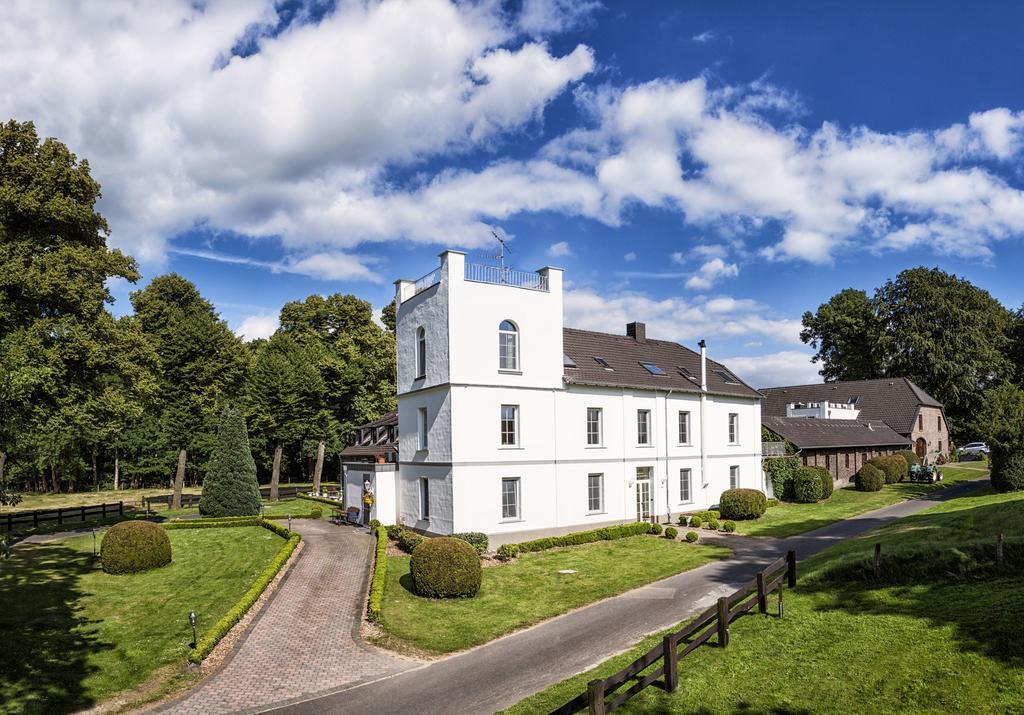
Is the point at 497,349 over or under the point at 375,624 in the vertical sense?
over

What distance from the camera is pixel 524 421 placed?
2731cm

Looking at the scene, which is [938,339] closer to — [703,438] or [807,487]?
[807,487]

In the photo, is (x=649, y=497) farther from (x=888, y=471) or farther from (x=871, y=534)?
(x=888, y=471)

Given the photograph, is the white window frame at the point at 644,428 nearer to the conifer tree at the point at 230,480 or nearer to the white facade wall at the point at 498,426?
the white facade wall at the point at 498,426

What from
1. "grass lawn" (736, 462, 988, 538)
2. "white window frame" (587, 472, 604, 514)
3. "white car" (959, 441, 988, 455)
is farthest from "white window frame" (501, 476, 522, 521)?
→ "white car" (959, 441, 988, 455)

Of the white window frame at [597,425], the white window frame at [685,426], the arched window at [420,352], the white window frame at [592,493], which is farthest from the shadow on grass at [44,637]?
the white window frame at [685,426]

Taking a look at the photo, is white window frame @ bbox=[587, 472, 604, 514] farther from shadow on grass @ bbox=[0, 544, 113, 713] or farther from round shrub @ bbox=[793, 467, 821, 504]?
shadow on grass @ bbox=[0, 544, 113, 713]

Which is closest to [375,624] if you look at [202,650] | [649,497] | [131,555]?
[202,650]

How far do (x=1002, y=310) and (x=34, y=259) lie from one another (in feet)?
303

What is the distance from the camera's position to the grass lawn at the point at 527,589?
1689cm

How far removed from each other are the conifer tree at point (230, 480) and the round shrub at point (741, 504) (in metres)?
27.0

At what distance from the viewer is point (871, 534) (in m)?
25.7

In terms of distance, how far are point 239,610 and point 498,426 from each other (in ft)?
39.9

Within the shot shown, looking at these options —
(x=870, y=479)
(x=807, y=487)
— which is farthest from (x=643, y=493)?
(x=870, y=479)
